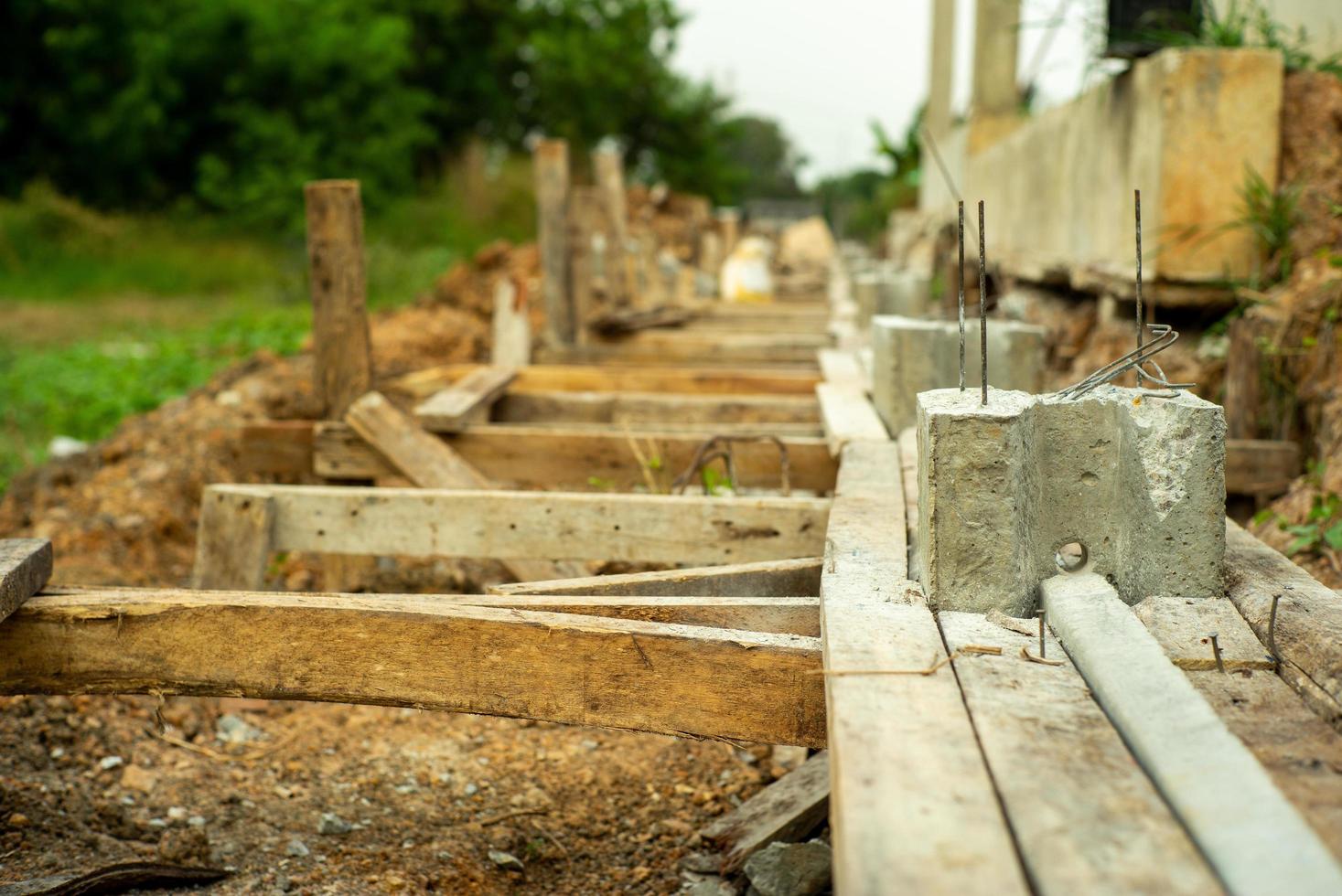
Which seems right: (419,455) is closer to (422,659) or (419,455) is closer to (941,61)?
(422,659)

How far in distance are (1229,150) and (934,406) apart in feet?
11.6

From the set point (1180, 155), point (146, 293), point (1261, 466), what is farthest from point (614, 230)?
point (146, 293)

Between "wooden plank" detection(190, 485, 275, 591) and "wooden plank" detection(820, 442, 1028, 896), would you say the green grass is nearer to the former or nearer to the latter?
"wooden plank" detection(190, 485, 275, 591)

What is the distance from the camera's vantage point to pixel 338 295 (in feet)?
15.5

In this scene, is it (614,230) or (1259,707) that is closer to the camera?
(1259,707)

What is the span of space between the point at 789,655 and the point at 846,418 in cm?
244

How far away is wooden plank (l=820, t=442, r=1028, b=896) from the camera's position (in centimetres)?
144

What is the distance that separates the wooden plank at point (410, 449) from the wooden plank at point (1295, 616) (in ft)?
8.53

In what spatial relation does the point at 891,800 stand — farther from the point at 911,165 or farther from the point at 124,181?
the point at 911,165

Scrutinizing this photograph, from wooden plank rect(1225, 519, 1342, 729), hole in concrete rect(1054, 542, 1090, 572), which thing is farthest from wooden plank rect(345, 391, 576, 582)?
wooden plank rect(1225, 519, 1342, 729)

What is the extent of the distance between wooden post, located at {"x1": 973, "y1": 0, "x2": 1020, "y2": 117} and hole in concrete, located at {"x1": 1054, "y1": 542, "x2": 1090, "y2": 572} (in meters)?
10.8

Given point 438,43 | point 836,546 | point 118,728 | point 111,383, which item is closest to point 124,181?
point 438,43

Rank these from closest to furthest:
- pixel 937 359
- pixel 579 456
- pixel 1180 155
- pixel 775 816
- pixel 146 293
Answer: pixel 775 816 < pixel 937 359 < pixel 579 456 < pixel 1180 155 < pixel 146 293

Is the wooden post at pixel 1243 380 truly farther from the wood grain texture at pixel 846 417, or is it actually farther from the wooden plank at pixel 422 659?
the wooden plank at pixel 422 659
